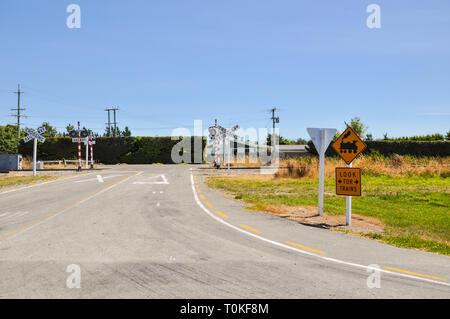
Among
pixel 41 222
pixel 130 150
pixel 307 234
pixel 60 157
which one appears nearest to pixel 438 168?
pixel 307 234

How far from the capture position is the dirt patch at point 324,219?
31.0 feet

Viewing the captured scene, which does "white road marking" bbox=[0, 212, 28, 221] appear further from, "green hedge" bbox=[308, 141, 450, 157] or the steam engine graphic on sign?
"green hedge" bbox=[308, 141, 450, 157]

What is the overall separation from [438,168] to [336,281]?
24536mm

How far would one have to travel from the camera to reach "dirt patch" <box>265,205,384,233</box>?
9.44 meters

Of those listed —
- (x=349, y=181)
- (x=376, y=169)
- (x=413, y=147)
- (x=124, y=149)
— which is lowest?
(x=376, y=169)

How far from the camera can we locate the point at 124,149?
42.7 m

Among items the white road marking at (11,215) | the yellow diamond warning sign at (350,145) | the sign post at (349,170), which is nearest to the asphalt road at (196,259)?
the white road marking at (11,215)

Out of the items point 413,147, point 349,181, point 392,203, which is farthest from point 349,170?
point 413,147

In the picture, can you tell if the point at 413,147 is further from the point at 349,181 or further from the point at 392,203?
the point at 349,181

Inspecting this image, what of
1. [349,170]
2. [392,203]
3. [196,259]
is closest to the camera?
[196,259]

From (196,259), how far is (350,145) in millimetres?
5783

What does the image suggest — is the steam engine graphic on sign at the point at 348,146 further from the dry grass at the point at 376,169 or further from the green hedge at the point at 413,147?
the green hedge at the point at 413,147

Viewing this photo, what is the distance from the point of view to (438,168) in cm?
2506
